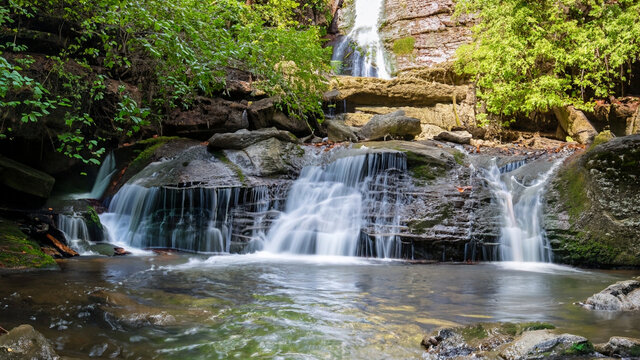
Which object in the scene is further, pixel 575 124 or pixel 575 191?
pixel 575 124

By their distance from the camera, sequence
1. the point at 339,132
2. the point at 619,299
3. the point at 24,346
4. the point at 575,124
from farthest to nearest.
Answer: the point at 575,124
the point at 339,132
the point at 619,299
the point at 24,346

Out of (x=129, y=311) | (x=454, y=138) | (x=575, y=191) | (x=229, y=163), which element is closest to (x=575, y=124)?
(x=454, y=138)

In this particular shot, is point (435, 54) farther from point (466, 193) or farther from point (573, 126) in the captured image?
point (466, 193)

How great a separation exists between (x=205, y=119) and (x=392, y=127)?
606 centimetres

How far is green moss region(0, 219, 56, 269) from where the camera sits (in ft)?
18.0

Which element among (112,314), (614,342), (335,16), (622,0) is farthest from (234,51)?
(335,16)

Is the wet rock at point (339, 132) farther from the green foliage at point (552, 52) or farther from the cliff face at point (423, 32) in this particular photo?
the cliff face at point (423, 32)

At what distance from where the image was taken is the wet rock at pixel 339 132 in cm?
1250

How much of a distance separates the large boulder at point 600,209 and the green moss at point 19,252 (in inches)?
324

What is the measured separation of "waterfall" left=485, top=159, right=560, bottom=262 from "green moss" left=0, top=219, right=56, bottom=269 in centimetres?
750

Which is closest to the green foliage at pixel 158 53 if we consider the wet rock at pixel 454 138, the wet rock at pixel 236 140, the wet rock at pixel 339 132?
the wet rock at pixel 236 140

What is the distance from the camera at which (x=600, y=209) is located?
270 inches

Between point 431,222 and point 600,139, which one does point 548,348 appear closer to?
point 431,222

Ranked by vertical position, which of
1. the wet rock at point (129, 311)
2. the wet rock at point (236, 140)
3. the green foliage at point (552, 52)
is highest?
the green foliage at point (552, 52)
